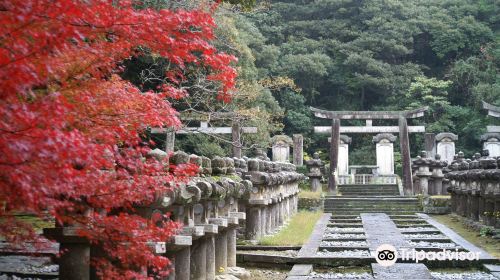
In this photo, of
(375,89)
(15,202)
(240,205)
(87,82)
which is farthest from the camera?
(375,89)

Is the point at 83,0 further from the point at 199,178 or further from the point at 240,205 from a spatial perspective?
the point at 240,205

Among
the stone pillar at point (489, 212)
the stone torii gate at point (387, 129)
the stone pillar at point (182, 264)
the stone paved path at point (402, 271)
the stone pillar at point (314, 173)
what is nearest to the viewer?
the stone pillar at point (182, 264)

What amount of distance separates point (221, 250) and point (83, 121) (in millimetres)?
4243

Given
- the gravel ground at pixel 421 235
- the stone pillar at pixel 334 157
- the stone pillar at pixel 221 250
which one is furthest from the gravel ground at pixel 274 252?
the stone pillar at pixel 334 157

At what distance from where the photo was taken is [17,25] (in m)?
3.80

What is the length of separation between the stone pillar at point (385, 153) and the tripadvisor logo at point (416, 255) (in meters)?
24.1

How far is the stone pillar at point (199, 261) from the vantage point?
763 centimetres

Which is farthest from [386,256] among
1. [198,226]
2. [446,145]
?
[446,145]

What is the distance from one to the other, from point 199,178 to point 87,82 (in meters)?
2.37

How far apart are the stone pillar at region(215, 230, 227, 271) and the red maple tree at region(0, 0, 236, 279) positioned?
2.62 m

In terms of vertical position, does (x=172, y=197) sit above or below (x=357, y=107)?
below

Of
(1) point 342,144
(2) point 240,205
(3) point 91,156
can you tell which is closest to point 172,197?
(3) point 91,156

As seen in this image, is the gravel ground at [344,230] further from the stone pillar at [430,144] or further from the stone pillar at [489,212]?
the stone pillar at [430,144]

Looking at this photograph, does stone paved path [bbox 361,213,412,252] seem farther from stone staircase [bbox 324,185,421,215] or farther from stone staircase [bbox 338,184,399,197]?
stone staircase [bbox 338,184,399,197]
